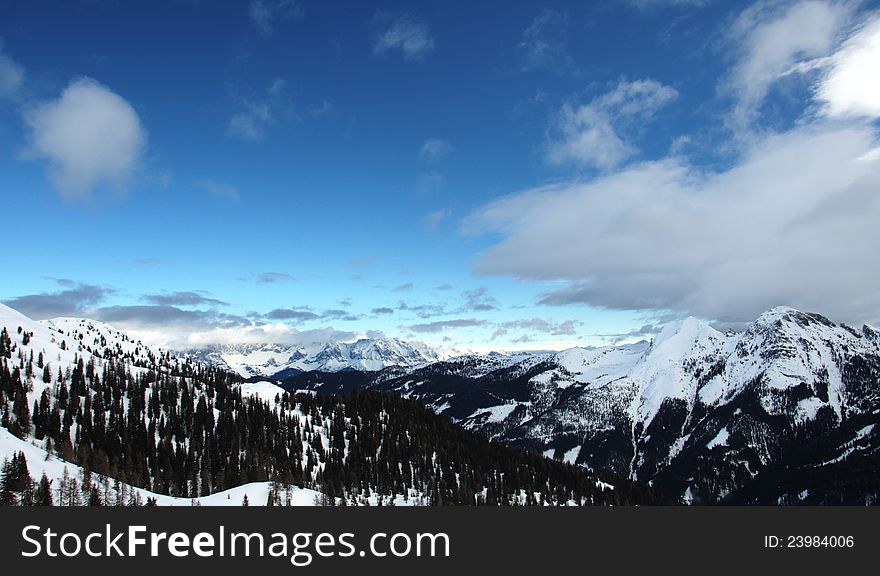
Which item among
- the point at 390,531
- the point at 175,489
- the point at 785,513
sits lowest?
the point at 175,489

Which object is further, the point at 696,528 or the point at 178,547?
the point at 696,528

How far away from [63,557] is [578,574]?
44.9 metres

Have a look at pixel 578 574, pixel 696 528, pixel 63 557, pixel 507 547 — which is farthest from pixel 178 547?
pixel 696 528

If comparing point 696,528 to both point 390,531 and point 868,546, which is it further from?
point 390,531

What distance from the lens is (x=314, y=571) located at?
42844mm

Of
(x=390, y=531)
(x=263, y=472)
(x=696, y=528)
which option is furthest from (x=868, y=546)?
(x=263, y=472)

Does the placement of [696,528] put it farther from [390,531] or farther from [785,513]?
[390,531]

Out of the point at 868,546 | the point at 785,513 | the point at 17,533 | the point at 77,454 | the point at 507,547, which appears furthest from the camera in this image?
the point at 77,454

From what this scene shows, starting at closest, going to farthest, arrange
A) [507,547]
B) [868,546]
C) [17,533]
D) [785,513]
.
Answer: [17,533]
[868,546]
[507,547]
[785,513]

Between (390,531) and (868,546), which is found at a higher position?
(390,531)

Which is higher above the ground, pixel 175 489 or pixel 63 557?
pixel 63 557

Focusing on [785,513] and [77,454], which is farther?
[77,454]

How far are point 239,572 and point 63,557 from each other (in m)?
15.5

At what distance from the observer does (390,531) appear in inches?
1735
